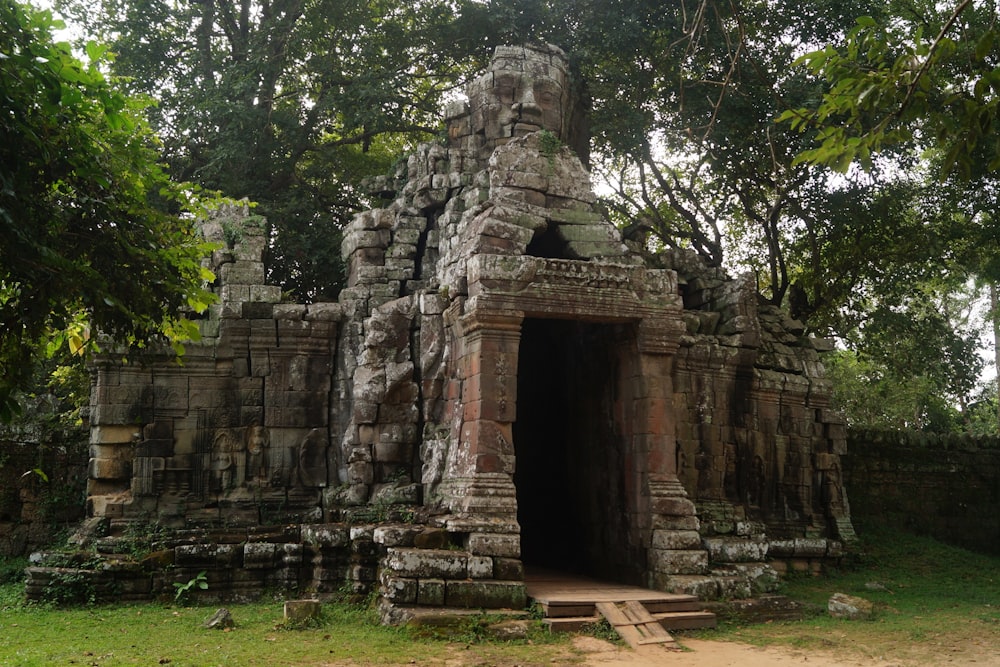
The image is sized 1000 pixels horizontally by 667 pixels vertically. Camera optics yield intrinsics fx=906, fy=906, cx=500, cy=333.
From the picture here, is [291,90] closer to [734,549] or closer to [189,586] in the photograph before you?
[189,586]

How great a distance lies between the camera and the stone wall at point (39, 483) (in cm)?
1288

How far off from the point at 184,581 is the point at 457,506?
11.0ft

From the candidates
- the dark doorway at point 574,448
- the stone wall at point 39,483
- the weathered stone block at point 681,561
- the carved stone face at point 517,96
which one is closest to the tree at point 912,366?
the dark doorway at point 574,448

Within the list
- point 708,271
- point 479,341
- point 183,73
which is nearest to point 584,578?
point 479,341

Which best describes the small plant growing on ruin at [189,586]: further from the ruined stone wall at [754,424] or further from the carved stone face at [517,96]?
the carved stone face at [517,96]

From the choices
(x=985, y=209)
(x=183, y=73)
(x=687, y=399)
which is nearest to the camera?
(x=687, y=399)

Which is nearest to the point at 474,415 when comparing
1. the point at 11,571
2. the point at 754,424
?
the point at 754,424

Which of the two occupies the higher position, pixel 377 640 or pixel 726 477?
pixel 726 477

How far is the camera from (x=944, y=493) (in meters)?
18.8

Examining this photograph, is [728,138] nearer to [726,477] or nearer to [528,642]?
[726,477]

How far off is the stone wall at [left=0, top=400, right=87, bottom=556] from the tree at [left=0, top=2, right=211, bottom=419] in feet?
20.6

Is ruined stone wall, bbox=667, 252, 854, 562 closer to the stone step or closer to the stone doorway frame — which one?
the stone doorway frame

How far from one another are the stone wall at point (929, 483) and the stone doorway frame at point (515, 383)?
27.9 ft

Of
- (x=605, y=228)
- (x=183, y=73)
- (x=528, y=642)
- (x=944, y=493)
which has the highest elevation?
(x=183, y=73)
